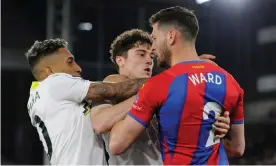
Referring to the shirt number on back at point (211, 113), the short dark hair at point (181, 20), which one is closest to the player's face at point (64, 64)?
the short dark hair at point (181, 20)

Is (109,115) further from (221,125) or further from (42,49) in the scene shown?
(42,49)

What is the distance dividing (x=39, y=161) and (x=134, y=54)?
6.40 m

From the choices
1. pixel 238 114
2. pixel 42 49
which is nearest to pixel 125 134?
pixel 238 114

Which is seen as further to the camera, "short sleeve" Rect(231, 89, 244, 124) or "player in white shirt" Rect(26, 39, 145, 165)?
"player in white shirt" Rect(26, 39, 145, 165)

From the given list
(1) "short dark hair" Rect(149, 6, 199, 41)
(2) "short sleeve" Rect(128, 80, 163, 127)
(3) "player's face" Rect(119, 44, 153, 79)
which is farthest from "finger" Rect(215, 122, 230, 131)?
(3) "player's face" Rect(119, 44, 153, 79)

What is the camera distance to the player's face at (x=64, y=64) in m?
2.04

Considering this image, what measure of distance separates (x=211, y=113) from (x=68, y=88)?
0.63 metres

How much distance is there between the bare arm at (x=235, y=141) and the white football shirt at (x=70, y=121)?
53 cm

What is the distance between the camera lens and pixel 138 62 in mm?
2057

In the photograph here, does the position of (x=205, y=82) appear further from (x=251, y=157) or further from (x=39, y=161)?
(x=39, y=161)

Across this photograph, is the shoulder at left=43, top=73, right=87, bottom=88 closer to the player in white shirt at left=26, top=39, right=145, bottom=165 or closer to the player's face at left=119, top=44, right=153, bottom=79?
the player in white shirt at left=26, top=39, right=145, bottom=165

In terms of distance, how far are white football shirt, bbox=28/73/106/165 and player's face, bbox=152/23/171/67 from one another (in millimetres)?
371

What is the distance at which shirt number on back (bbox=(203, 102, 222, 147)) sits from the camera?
158 centimetres

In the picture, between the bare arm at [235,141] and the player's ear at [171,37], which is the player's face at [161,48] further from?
the bare arm at [235,141]
